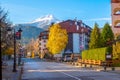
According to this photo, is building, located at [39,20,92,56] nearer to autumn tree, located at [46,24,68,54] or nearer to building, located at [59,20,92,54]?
building, located at [59,20,92,54]

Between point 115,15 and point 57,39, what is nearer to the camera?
point 115,15

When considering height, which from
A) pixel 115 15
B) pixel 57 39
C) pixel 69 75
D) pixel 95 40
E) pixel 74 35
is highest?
pixel 74 35

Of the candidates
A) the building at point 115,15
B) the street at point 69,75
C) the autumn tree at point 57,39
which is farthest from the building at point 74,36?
the street at point 69,75

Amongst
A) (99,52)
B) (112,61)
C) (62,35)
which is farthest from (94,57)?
(62,35)

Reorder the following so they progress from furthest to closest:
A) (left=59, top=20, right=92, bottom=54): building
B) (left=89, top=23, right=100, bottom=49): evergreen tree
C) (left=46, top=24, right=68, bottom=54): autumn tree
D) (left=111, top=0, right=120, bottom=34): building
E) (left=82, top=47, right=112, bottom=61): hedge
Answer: (left=59, top=20, right=92, bottom=54): building < (left=46, top=24, right=68, bottom=54): autumn tree < (left=89, top=23, right=100, bottom=49): evergreen tree < (left=111, top=0, right=120, bottom=34): building < (left=82, top=47, right=112, bottom=61): hedge

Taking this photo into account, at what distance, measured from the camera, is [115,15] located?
9619cm

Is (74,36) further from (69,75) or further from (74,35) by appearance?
(69,75)

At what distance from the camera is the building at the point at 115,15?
96062mm

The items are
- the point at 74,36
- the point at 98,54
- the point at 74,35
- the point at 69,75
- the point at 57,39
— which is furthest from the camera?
the point at 74,35

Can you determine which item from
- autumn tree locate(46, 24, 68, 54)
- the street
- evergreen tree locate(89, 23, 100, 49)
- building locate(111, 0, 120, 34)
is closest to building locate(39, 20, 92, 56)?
autumn tree locate(46, 24, 68, 54)

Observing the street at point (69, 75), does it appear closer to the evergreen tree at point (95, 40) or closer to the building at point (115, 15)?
the building at point (115, 15)

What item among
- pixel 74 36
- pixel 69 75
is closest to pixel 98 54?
pixel 69 75

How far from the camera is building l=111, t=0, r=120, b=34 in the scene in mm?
96062

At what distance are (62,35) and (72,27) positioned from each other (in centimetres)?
4786
